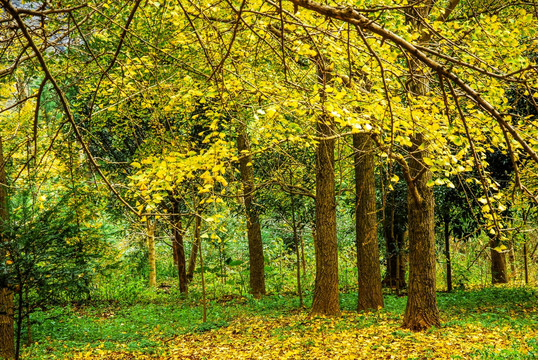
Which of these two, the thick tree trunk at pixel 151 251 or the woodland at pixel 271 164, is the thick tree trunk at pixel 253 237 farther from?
the thick tree trunk at pixel 151 251

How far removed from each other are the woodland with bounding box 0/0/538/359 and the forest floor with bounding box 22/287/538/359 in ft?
0.18

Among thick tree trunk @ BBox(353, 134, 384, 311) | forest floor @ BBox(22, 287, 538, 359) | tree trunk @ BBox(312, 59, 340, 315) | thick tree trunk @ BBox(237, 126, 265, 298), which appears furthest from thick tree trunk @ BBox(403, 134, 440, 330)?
thick tree trunk @ BBox(237, 126, 265, 298)

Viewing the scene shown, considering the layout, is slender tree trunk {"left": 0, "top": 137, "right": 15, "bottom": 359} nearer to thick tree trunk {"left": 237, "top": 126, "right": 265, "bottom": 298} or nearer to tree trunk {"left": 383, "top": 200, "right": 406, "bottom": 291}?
thick tree trunk {"left": 237, "top": 126, "right": 265, "bottom": 298}

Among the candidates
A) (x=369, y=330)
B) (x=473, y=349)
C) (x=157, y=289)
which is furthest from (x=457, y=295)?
(x=157, y=289)

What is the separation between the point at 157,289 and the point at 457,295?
9.20 m

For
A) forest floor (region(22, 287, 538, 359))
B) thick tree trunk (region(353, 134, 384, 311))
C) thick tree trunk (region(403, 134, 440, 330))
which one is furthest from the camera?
thick tree trunk (region(353, 134, 384, 311))

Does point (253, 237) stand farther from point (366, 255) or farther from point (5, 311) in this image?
point (5, 311)

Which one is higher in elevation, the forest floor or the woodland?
the woodland

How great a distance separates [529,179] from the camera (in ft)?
27.1

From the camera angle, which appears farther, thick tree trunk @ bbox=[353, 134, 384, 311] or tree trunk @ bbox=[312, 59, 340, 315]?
thick tree trunk @ bbox=[353, 134, 384, 311]

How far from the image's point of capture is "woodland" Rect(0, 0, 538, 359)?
3.19 metres

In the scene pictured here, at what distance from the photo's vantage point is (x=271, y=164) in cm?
1013

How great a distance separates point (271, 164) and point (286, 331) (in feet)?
13.8

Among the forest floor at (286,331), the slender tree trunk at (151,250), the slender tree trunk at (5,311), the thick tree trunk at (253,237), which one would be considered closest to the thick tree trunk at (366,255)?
the forest floor at (286,331)
